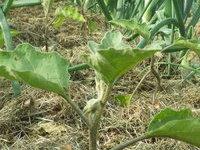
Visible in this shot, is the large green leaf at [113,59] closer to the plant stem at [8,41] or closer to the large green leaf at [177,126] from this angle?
the large green leaf at [177,126]

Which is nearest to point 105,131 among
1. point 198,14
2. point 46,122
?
point 46,122

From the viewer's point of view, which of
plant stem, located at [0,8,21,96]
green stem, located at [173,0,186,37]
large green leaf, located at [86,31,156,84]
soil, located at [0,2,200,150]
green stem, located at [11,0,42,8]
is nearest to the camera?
large green leaf, located at [86,31,156,84]

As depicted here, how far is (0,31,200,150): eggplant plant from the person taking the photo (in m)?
0.77

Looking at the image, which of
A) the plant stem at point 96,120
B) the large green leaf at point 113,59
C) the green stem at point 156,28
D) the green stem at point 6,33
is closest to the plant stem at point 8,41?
the green stem at point 6,33

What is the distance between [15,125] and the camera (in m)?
1.40

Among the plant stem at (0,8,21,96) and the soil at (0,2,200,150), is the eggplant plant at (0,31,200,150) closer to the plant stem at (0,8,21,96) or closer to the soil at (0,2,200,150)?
the soil at (0,2,200,150)

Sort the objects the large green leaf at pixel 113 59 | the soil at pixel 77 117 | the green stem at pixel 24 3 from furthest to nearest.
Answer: the green stem at pixel 24 3 < the soil at pixel 77 117 < the large green leaf at pixel 113 59

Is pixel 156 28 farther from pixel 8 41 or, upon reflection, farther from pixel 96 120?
pixel 96 120

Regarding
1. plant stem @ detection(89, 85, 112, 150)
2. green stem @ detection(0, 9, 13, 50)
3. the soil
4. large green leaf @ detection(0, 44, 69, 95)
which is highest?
large green leaf @ detection(0, 44, 69, 95)

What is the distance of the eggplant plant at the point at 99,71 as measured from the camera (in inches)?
30.3

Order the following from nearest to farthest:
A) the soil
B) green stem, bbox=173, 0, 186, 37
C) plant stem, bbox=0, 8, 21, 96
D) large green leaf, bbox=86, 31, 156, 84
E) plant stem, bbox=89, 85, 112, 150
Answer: large green leaf, bbox=86, 31, 156, 84
plant stem, bbox=89, 85, 112, 150
the soil
plant stem, bbox=0, 8, 21, 96
green stem, bbox=173, 0, 186, 37

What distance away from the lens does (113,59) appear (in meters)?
0.76

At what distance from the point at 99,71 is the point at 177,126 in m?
0.17

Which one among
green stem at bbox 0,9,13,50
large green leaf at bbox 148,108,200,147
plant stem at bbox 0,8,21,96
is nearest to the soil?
plant stem at bbox 0,8,21,96
